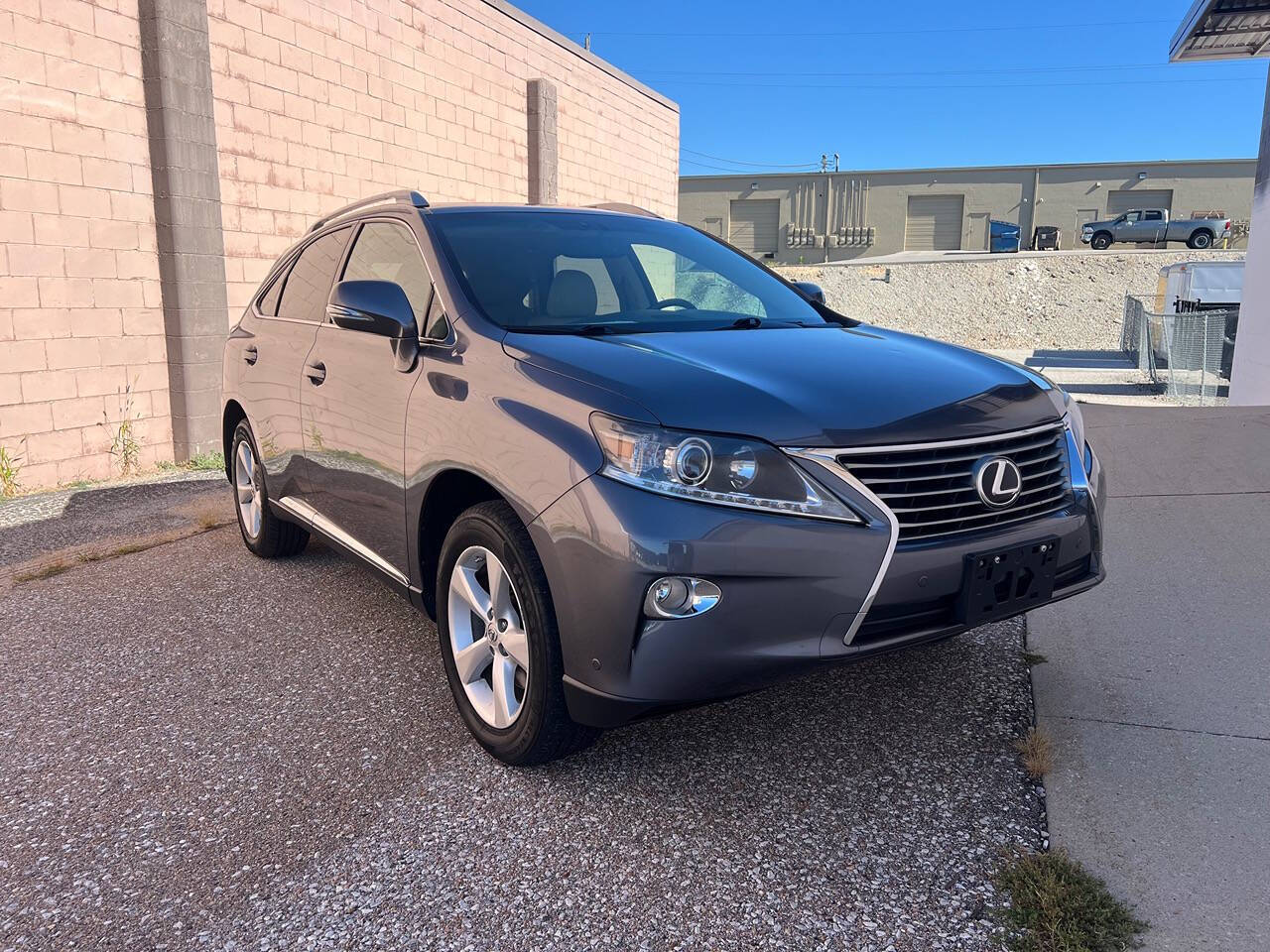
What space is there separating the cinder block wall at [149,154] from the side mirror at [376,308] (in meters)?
5.06

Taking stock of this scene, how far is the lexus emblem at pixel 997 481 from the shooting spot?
2764mm

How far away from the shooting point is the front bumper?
8.07 ft

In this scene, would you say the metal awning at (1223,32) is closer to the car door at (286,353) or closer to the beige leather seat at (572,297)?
the beige leather seat at (572,297)

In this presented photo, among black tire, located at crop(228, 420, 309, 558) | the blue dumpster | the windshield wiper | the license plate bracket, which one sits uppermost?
the blue dumpster

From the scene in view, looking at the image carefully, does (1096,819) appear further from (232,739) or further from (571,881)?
(232,739)

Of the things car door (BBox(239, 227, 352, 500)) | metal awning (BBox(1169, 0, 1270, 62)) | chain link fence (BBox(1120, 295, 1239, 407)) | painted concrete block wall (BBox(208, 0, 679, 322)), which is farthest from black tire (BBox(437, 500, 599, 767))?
chain link fence (BBox(1120, 295, 1239, 407))

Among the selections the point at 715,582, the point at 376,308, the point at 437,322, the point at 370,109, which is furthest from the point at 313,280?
the point at 370,109

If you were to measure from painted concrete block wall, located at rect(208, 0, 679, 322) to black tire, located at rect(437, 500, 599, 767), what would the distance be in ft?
22.9

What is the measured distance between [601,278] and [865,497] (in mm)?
1724

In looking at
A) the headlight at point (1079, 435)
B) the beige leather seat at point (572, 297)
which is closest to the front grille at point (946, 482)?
the headlight at point (1079, 435)

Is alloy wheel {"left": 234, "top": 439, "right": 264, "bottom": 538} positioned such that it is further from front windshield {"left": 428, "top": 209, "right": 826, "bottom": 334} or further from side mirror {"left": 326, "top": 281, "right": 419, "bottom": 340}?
front windshield {"left": 428, "top": 209, "right": 826, "bottom": 334}

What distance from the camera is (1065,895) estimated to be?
232 centimetres

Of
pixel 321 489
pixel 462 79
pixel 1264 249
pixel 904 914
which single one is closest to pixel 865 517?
pixel 904 914

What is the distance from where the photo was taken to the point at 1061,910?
2277mm
